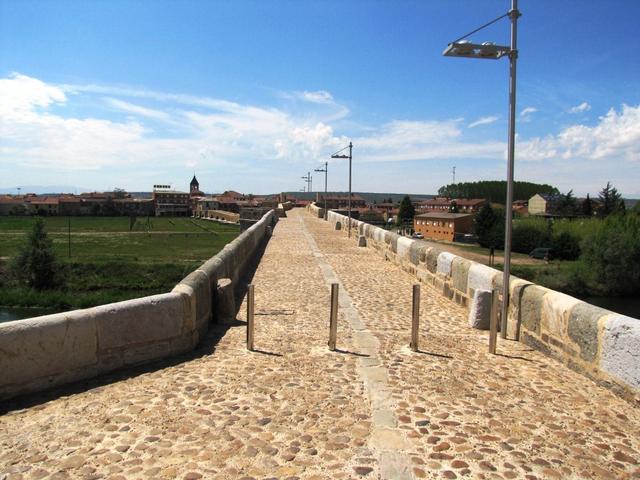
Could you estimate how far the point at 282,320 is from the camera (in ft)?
23.6

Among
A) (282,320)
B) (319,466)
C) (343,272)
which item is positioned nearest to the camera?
(319,466)

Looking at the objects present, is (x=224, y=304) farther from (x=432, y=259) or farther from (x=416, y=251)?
(x=416, y=251)

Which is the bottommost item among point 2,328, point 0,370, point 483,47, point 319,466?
point 319,466

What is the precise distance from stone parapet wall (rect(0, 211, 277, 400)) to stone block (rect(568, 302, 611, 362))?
4065mm

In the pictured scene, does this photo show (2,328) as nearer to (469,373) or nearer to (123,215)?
(469,373)

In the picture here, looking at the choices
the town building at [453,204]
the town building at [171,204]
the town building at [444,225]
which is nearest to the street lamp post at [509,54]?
the town building at [444,225]

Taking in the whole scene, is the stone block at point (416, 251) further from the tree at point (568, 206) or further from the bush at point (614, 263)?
the tree at point (568, 206)

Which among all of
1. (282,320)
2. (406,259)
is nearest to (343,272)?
(406,259)

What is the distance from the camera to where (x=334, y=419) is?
3.85 meters

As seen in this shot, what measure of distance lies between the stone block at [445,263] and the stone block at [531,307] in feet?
9.72

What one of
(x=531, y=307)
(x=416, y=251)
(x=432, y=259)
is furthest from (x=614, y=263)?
(x=531, y=307)

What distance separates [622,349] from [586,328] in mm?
528

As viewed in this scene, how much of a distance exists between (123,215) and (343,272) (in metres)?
128

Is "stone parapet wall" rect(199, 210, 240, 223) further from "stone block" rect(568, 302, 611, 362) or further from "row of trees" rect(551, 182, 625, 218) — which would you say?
"stone block" rect(568, 302, 611, 362)
